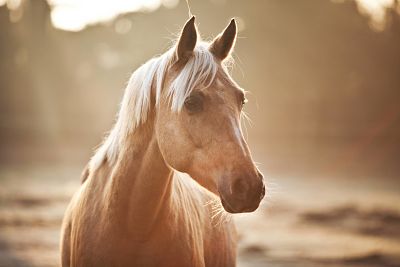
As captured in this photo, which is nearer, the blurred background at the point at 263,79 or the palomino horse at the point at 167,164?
the palomino horse at the point at 167,164

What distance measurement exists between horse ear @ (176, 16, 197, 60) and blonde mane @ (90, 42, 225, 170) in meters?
0.04

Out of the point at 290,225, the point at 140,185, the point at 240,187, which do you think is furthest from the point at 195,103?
the point at 290,225

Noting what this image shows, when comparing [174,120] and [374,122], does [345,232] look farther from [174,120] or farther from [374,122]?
[374,122]

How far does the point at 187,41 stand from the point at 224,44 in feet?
0.91

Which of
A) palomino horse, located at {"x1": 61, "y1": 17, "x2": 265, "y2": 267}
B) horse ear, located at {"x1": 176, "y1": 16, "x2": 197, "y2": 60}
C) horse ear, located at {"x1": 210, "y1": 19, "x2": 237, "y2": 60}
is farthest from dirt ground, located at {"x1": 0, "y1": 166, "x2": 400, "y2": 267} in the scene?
horse ear, located at {"x1": 176, "y1": 16, "x2": 197, "y2": 60}

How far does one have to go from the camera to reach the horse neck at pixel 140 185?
3.22 m

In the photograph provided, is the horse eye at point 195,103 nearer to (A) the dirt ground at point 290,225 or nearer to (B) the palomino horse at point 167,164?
(B) the palomino horse at point 167,164

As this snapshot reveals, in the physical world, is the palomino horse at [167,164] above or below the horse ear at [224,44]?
below

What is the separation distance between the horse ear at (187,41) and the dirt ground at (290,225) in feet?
10.6

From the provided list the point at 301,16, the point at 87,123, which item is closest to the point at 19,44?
the point at 87,123

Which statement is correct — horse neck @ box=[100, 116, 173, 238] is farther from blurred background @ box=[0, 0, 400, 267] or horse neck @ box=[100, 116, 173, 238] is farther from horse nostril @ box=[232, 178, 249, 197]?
blurred background @ box=[0, 0, 400, 267]

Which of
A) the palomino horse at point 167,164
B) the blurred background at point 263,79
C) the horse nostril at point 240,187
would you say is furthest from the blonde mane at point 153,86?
the blurred background at point 263,79

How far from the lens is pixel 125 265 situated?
322cm

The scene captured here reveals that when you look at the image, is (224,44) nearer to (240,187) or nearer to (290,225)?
(240,187)
